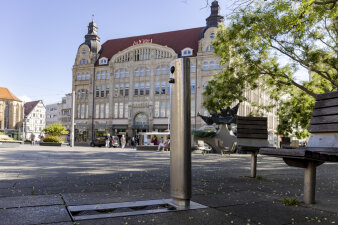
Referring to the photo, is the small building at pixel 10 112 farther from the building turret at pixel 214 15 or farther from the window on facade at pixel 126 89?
the building turret at pixel 214 15

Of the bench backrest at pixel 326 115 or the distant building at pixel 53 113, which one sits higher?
the distant building at pixel 53 113

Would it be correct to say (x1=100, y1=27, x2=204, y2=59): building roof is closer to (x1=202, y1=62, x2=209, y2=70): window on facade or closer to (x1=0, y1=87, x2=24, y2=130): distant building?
(x1=202, y1=62, x2=209, y2=70): window on facade

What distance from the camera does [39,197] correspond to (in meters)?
4.36

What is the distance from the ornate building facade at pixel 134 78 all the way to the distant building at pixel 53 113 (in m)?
59.4

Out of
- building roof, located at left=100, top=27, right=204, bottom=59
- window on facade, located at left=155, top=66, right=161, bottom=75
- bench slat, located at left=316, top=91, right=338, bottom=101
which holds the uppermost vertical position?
building roof, located at left=100, top=27, right=204, bottom=59

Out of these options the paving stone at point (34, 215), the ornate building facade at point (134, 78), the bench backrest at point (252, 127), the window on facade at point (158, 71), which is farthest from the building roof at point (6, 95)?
the paving stone at point (34, 215)

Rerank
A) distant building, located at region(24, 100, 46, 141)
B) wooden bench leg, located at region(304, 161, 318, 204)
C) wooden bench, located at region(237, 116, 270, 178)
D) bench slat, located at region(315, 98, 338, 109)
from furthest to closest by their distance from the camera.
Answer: distant building, located at region(24, 100, 46, 141) < wooden bench, located at region(237, 116, 270, 178) < bench slat, located at region(315, 98, 338, 109) < wooden bench leg, located at region(304, 161, 318, 204)

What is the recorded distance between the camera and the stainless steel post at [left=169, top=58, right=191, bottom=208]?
3.98 metres

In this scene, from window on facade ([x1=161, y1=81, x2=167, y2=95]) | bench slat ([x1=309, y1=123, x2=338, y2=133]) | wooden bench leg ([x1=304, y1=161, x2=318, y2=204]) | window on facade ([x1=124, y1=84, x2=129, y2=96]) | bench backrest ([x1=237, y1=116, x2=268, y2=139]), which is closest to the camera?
wooden bench leg ([x1=304, y1=161, x2=318, y2=204])

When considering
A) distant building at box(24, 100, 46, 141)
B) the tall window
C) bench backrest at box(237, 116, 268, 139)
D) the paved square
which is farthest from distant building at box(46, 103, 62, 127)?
the paved square

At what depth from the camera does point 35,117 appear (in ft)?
415

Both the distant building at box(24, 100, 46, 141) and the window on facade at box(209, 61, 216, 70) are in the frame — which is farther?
the distant building at box(24, 100, 46, 141)

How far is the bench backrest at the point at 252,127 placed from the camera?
773 centimetres

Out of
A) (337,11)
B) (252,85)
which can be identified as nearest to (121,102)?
(252,85)
